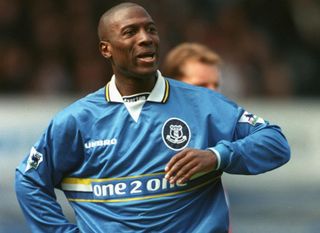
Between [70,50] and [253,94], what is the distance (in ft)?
7.41

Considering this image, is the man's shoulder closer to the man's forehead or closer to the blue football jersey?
the blue football jersey

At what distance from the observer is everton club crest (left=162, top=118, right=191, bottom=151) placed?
5.54m

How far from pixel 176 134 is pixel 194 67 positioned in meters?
1.72

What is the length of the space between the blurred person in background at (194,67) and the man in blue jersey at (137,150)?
4.76ft

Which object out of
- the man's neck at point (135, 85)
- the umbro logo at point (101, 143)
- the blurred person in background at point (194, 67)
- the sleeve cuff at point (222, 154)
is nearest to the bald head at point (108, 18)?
the man's neck at point (135, 85)

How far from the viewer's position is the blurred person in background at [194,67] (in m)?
7.18

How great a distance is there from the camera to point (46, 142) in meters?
5.63

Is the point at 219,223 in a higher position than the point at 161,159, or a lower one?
lower

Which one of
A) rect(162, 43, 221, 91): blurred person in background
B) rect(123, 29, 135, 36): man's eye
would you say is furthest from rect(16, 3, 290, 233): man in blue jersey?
rect(162, 43, 221, 91): blurred person in background

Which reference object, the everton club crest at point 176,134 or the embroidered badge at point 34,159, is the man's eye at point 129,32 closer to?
the everton club crest at point 176,134

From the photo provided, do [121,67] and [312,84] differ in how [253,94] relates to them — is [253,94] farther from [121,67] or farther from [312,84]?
[121,67]

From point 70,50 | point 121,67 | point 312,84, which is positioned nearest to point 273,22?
point 312,84

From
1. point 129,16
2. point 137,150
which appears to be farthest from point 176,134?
point 129,16

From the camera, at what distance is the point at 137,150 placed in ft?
18.1
